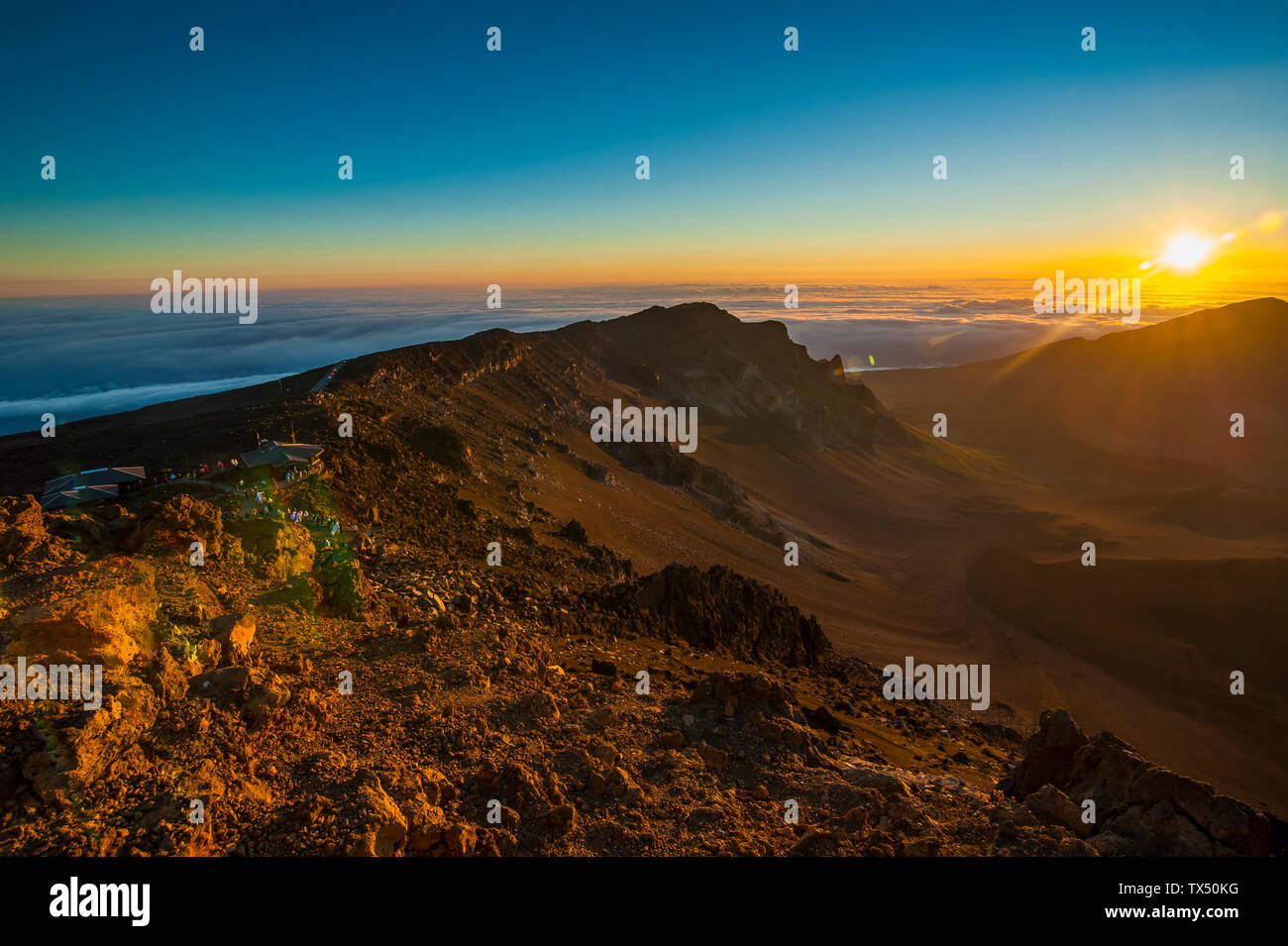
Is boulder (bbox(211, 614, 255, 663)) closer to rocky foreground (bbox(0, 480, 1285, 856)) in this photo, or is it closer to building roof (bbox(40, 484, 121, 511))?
rocky foreground (bbox(0, 480, 1285, 856))

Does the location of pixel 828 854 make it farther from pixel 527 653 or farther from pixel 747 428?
pixel 747 428

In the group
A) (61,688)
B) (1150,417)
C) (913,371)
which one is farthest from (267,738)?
(913,371)

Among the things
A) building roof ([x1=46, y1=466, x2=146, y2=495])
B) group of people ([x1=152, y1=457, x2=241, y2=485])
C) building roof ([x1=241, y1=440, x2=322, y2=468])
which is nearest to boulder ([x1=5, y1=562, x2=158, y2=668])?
building roof ([x1=46, y1=466, x2=146, y2=495])

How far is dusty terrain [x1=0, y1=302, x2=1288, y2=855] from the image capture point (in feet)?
21.3

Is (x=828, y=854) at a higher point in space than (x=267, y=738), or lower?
lower

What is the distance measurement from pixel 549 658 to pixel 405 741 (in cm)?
422

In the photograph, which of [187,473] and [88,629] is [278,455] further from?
[88,629]

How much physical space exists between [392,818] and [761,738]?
5.83 m

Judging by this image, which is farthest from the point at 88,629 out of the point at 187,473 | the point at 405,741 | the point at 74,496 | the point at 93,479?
the point at 187,473

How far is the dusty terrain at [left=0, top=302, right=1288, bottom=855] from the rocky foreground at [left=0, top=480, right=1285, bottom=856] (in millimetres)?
45

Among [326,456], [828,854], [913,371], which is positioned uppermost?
[913,371]

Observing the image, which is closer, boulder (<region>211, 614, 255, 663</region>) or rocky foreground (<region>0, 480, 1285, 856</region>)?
rocky foreground (<region>0, 480, 1285, 856</region>)

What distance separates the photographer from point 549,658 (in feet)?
39.1

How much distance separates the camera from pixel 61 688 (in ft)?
20.5
